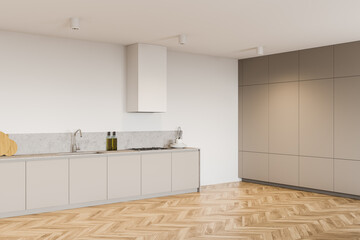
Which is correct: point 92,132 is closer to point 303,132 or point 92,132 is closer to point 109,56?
point 109,56

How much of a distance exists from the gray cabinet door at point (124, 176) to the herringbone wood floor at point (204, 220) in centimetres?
19

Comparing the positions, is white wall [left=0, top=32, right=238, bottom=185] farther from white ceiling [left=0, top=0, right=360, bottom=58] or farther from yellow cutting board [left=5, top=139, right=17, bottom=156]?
white ceiling [left=0, top=0, right=360, bottom=58]

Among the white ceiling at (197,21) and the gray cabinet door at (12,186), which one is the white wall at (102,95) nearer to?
the white ceiling at (197,21)

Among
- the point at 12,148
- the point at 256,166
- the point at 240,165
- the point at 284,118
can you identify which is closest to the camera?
the point at 12,148

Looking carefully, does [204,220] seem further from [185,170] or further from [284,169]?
[284,169]

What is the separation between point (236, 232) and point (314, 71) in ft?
11.9

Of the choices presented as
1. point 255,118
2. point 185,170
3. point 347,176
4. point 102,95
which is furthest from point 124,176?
point 347,176

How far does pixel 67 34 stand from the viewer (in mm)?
5953

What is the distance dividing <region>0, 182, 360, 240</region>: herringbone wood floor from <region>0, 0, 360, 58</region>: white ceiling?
8.08 feet

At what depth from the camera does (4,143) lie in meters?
5.58

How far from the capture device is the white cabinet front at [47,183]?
5.39 meters

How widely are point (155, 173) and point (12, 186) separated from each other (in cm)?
217

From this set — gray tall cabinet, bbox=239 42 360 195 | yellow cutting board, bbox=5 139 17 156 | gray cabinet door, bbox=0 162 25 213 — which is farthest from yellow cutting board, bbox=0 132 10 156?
gray tall cabinet, bbox=239 42 360 195

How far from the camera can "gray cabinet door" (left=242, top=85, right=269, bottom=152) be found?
791 centimetres
